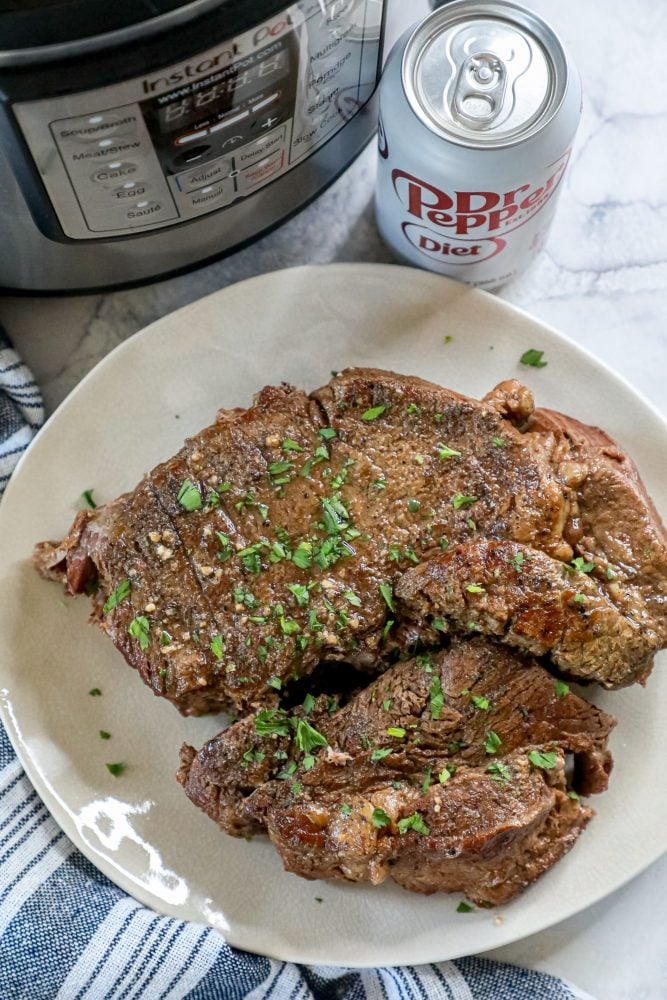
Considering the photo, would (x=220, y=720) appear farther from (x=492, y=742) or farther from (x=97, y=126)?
(x=97, y=126)

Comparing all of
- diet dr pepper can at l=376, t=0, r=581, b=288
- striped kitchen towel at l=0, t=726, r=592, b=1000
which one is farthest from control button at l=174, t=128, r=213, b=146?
striped kitchen towel at l=0, t=726, r=592, b=1000

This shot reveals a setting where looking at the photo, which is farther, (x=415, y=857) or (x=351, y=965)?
(x=351, y=965)

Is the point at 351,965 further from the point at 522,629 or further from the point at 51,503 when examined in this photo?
the point at 51,503

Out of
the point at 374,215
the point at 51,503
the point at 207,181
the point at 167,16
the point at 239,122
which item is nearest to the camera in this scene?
the point at 167,16

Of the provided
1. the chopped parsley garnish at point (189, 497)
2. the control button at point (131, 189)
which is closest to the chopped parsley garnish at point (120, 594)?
the chopped parsley garnish at point (189, 497)

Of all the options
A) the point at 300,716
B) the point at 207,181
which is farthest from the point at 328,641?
the point at 207,181

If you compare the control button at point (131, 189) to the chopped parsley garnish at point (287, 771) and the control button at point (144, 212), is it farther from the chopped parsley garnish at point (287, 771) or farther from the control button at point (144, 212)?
the chopped parsley garnish at point (287, 771)
